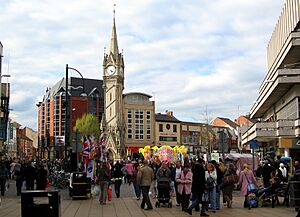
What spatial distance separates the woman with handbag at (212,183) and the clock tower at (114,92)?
78.4 meters

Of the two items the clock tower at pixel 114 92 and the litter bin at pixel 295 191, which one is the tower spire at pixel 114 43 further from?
the litter bin at pixel 295 191

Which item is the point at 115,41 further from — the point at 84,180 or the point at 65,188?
the point at 84,180

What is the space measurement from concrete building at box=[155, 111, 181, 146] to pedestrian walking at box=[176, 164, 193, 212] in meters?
91.9

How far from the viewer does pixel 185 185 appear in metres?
17.5

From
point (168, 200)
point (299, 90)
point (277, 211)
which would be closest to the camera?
point (277, 211)

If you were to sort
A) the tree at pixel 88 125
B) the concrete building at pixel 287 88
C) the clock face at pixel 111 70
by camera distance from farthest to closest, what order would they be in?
1. the clock face at pixel 111 70
2. the tree at pixel 88 125
3. the concrete building at pixel 287 88

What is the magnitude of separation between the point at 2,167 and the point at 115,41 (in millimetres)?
77622

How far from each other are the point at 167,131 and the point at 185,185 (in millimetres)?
96155

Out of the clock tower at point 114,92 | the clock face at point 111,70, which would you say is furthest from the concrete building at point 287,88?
the clock face at point 111,70

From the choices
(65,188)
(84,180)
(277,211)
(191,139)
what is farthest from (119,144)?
(277,211)

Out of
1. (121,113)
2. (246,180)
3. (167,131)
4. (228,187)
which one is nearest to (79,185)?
(228,187)

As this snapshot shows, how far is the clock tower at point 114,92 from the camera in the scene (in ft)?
317

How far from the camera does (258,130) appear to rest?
48156 mm

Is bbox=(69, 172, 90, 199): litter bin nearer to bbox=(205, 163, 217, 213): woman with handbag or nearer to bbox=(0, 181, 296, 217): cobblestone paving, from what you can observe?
bbox=(0, 181, 296, 217): cobblestone paving
